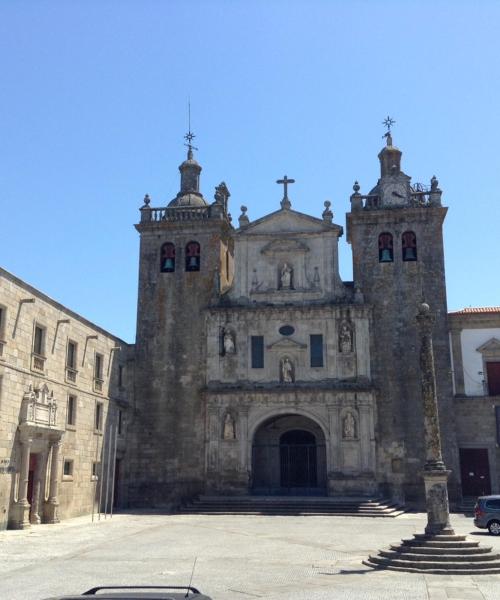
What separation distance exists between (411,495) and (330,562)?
18432 mm

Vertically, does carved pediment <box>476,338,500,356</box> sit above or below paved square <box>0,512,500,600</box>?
above

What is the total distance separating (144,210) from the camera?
39.4m

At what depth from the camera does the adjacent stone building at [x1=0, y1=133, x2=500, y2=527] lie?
3416cm

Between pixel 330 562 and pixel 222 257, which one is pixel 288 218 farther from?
pixel 330 562

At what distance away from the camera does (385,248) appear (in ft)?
123

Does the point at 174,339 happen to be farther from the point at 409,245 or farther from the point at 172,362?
the point at 409,245

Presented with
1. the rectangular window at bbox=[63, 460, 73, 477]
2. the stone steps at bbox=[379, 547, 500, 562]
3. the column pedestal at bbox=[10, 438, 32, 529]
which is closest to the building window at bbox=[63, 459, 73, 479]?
the rectangular window at bbox=[63, 460, 73, 477]

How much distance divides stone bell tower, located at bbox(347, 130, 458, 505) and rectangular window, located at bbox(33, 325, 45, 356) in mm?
16758

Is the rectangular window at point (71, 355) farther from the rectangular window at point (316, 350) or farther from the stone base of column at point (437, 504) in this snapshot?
the stone base of column at point (437, 504)

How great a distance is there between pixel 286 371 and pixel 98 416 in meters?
9.72

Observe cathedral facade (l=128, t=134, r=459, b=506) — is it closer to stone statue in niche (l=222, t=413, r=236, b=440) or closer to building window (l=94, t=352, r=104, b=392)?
stone statue in niche (l=222, t=413, r=236, b=440)

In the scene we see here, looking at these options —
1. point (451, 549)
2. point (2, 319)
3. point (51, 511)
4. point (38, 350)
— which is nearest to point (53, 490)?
point (51, 511)

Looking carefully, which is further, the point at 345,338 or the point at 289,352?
the point at 289,352

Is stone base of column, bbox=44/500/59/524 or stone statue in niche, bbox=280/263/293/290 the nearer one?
stone base of column, bbox=44/500/59/524
